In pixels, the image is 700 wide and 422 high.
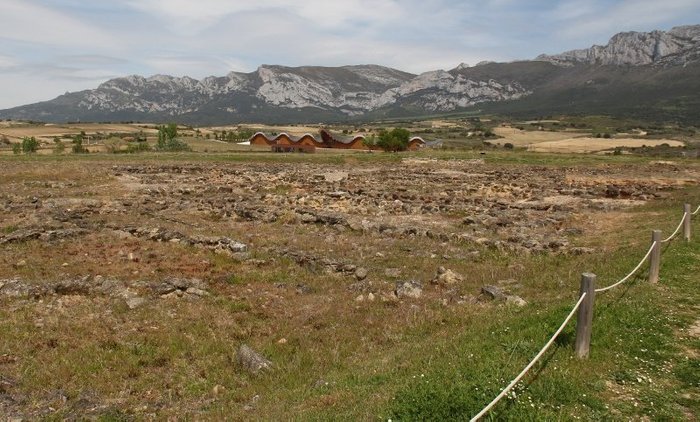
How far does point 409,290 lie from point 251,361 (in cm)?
654

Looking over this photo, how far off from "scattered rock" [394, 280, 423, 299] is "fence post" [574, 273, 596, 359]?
716 cm

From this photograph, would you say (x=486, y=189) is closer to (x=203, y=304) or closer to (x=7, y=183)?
(x=203, y=304)

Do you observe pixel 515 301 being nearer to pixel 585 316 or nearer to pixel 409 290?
pixel 409 290

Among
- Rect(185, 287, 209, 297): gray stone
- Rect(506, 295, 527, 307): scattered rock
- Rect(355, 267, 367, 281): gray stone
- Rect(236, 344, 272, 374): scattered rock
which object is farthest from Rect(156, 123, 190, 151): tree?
Rect(236, 344, 272, 374): scattered rock

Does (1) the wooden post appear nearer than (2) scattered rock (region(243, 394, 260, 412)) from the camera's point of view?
No

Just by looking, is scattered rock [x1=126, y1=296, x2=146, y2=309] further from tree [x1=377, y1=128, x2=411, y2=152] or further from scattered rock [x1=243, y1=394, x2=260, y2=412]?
tree [x1=377, y1=128, x2=411, y2=152]

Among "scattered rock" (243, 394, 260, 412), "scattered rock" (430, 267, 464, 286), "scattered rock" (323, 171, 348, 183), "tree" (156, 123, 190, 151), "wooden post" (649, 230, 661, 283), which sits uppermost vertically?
"tree" (156, 123, 190, 151)

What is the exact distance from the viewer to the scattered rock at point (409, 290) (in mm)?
16375

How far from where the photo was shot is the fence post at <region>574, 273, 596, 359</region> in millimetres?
9141

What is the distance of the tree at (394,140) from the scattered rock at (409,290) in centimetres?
10092

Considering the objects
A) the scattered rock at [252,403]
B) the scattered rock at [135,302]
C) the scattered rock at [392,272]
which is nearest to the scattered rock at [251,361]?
the scattered rock at [252,403]

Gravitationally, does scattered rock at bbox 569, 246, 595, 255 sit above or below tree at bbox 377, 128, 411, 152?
below

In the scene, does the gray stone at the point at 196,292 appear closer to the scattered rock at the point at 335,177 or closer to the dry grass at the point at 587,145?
the scattered rock at the point at 335,177

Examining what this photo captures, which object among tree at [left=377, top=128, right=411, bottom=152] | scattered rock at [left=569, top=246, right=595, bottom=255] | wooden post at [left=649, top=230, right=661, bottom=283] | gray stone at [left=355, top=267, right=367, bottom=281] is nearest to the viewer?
wooden post at [left=649, top=230, right=661, bottom=283]
